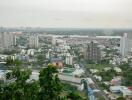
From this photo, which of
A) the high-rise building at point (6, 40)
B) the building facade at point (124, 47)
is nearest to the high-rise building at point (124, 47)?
the building facade at point (124, 47)

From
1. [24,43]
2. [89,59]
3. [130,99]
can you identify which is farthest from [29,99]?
[24,43]

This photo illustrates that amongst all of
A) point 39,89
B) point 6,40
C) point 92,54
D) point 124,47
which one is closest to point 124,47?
point 124,47

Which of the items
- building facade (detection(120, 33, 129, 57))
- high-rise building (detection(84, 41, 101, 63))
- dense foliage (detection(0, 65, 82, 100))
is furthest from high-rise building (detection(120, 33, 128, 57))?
dense foliage (detection(0, 65, 82, 100))

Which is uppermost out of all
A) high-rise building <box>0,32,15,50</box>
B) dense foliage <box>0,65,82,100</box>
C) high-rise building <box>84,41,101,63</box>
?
dense foliage <box>0,65,82,100</box>

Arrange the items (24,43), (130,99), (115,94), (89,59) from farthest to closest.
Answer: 1. (24,43)
2. (89,59)
3. (115,94)
4. (130,99)

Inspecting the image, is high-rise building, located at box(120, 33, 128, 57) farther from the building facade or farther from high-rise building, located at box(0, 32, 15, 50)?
high-rise building, located at box(0, 32, 15, 50)

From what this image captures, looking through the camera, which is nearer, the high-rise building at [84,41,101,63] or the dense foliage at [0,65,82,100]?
the dense foliage at [0,65,82,100]

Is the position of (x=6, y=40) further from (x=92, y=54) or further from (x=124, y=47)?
(x=124, y=47)

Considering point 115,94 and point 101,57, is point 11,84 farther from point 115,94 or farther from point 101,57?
point 101,57

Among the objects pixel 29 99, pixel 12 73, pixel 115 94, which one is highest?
pixel 12 73

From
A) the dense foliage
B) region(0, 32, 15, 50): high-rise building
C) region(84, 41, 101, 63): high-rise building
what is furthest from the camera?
region(0, 32, 15, 50): high-rise building

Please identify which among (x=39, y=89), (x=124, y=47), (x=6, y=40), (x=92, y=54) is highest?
(x=39, y=89)
